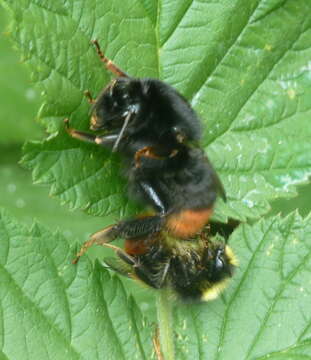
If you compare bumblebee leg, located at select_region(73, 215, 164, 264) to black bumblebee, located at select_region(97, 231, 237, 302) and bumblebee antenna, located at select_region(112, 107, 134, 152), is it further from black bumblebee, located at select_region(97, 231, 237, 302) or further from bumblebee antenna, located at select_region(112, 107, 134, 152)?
bumblebee antenna, located at select_region(112, 107, 134, 152)

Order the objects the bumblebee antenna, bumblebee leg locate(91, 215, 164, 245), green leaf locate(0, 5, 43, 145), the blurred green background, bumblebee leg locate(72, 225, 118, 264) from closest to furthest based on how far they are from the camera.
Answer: the bumblebee antenna < bumblebee leg locate(91, 215, 164, 245) < bumblebee leg locate(72, 225, 118, 264) < the blurred green background < green leaf locate(0, 5, 43, 145)

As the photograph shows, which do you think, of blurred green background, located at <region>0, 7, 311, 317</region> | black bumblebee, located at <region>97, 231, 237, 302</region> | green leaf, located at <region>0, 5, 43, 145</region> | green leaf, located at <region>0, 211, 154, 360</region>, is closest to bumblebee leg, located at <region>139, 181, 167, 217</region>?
black bumblebee, located at <region>97, 231, 237, 302</region>

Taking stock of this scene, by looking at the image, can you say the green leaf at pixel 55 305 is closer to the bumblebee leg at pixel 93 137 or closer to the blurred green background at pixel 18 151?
the bumblebee leg at pixel 93 137

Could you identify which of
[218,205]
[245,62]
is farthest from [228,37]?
[218,205]

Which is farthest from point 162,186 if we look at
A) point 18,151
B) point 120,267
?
point 18,151

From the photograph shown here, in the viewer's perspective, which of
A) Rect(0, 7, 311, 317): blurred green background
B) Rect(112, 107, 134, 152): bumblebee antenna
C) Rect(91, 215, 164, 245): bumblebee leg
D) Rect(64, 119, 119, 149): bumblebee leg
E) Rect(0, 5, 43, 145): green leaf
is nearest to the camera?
Rect(112, 107, 134, 152): bumblebee antenna

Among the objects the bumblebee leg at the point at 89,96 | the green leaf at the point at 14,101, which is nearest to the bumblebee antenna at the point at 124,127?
the bumblebee leg at the point at 89,96

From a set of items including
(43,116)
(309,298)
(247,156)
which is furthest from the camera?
(247,156)

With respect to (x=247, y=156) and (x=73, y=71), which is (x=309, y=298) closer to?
(x=247, y=156)
